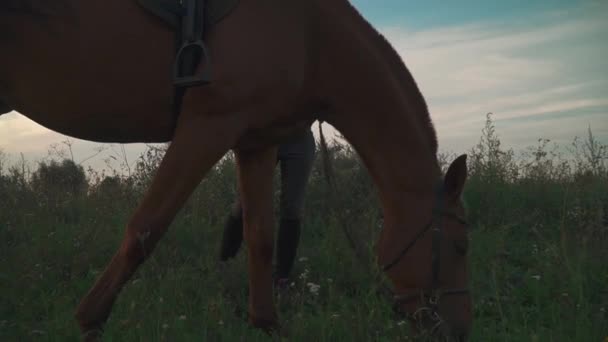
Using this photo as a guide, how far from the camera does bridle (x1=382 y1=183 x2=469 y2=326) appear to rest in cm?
262

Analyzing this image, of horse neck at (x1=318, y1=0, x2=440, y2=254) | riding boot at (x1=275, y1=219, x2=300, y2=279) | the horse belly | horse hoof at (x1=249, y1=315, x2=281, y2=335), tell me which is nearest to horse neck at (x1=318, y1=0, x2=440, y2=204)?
horse neck at (x1=318, y1=0, x2=440, y2=254)

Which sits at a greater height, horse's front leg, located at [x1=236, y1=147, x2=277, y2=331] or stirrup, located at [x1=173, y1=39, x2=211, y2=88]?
stirrup, located at [x1=173, y1=39, x2=211, y2=88]

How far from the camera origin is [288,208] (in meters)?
3.93

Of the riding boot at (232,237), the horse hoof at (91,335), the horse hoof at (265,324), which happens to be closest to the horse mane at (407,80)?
the horse hoof at (265,324)

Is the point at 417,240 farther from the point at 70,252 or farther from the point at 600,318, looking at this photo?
the point at 70,252

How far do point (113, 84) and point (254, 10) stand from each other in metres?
0.76

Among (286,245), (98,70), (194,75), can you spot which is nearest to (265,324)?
(286,245)

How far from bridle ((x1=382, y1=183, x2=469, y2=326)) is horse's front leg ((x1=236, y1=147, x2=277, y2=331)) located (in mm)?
802

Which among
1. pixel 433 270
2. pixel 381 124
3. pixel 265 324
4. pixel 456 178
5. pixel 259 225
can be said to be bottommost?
pixel 265 324

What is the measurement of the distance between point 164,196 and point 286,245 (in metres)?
1.75

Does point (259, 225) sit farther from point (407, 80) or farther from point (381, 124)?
point (407, 80)

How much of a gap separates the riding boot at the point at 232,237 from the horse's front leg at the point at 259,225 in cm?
70

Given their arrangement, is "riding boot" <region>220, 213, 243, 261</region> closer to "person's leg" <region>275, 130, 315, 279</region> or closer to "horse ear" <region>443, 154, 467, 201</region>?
"person's leg" <region>275, 130, 315, 279</region>

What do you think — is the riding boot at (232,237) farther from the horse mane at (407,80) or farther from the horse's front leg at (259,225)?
the horse mane at (407,80)
